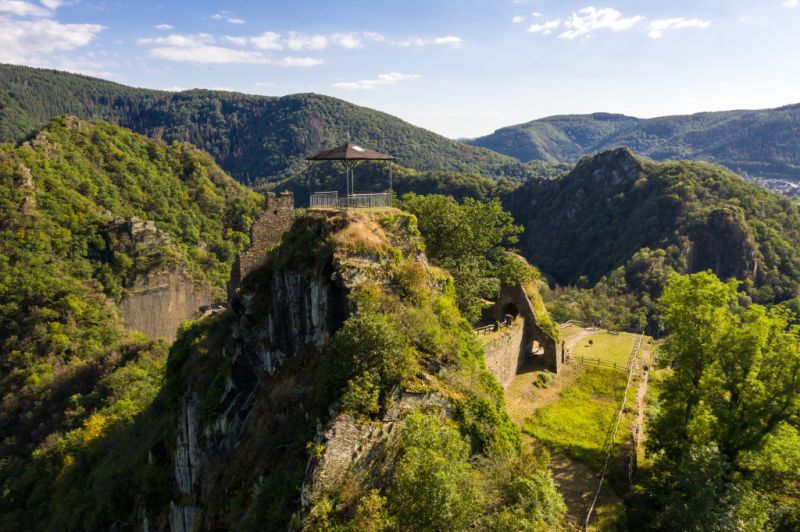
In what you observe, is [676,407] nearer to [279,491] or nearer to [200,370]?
[279,491]

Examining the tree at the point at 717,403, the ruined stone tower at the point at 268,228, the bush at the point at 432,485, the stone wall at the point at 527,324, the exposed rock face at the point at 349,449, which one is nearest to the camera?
the bush at the point at 432,485

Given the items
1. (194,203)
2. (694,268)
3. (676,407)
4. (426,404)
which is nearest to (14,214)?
(194,203)

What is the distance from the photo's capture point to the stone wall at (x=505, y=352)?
2323cm

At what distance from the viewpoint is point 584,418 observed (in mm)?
23688

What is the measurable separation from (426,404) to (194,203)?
92.3 meters

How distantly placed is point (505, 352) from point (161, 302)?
2190 inches

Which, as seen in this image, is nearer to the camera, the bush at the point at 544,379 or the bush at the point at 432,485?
the bush at the point at 432,485

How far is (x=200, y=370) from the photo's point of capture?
23.9m

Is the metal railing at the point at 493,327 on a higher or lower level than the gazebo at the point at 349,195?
lower

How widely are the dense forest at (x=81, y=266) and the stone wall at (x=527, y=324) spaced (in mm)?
29125

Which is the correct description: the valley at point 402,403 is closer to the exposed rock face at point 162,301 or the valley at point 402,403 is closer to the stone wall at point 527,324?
the stone wall at point 527,324

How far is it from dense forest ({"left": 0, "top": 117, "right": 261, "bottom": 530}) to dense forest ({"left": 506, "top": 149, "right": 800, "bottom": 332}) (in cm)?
5401

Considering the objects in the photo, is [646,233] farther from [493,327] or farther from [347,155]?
[347,155]

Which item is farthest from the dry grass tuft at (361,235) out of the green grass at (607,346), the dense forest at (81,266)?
the dense forest at (81,266)
